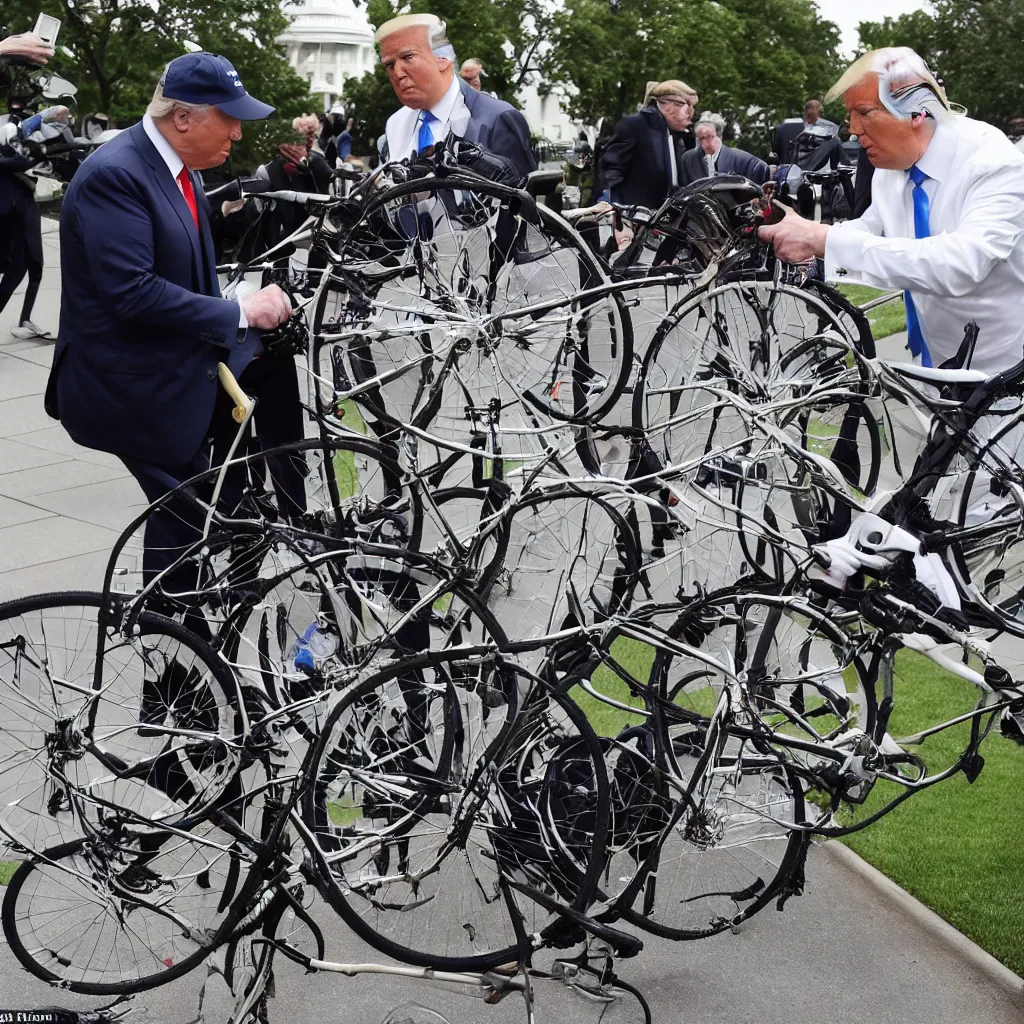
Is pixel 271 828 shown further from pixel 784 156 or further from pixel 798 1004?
pixel 784 156

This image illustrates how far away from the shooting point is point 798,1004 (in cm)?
372

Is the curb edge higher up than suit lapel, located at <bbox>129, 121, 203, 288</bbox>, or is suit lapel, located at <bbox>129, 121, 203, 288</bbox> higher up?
suit lapel, located at <bbox>129, 121, 203, 288</bbox>

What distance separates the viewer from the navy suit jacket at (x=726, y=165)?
1132 centimetres

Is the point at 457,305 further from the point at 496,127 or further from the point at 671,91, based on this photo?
the point at 671,91

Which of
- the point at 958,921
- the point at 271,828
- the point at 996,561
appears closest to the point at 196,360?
the point at 271,828

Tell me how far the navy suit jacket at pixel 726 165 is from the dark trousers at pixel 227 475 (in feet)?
23.4

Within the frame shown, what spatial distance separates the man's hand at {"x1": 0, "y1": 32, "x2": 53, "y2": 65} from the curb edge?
454cm

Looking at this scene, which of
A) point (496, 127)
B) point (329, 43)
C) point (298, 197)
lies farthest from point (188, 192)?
point (329, 43)

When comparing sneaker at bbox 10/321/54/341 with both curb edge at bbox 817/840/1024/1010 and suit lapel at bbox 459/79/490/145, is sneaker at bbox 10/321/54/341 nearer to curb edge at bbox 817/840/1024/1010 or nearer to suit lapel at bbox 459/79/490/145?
suit lapel at bbox 459/79/490/145

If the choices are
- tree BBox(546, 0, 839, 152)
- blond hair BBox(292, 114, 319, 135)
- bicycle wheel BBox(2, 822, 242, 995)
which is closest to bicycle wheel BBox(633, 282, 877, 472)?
bicycle wheel BBox(2, 822, 242, 995)

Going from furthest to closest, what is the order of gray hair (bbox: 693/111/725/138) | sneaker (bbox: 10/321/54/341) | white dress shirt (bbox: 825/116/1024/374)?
gray hair (bbox: 693/111/725/138) < sneaker (bbox: 10/321/54/341) < white dress shirt (bbox: 825/116/1024/374)

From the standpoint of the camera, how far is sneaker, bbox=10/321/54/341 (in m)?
11.6

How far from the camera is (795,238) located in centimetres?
420

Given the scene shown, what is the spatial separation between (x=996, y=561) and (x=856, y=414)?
71.0 inches
